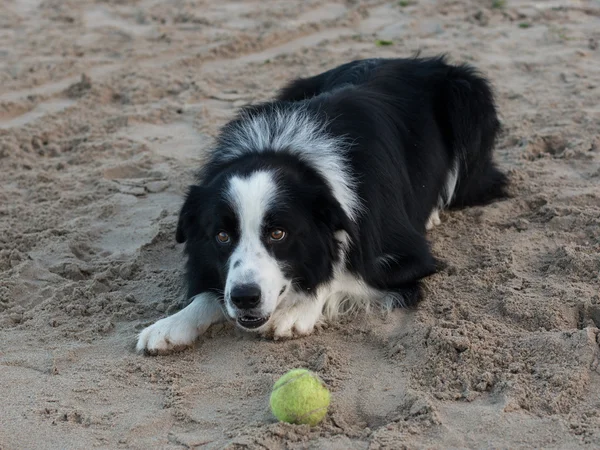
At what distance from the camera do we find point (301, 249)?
4105 mm

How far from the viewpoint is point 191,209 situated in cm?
434

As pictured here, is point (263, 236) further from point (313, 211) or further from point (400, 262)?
point (400, 262)

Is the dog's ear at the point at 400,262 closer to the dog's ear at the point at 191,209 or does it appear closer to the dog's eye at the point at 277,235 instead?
the dog's eye at the point at 277,235

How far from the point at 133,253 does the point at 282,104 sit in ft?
4.43

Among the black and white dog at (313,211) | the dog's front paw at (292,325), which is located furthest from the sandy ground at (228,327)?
the black and white dog at (313,211)

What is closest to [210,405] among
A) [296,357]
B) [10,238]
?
[296,357]

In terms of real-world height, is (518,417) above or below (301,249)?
below

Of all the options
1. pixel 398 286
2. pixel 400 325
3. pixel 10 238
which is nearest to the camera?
pixel 400 325

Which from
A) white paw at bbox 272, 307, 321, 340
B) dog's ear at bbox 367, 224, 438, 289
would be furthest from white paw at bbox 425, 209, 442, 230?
white paw at bbox 272, 307, 321, 340

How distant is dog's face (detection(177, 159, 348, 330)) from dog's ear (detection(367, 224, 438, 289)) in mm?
349

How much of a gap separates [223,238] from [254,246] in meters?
0.20

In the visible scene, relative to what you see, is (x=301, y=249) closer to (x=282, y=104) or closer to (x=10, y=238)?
(x=282, y=104)

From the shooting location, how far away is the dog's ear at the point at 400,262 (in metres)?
4.54

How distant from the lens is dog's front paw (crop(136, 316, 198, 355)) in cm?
409
